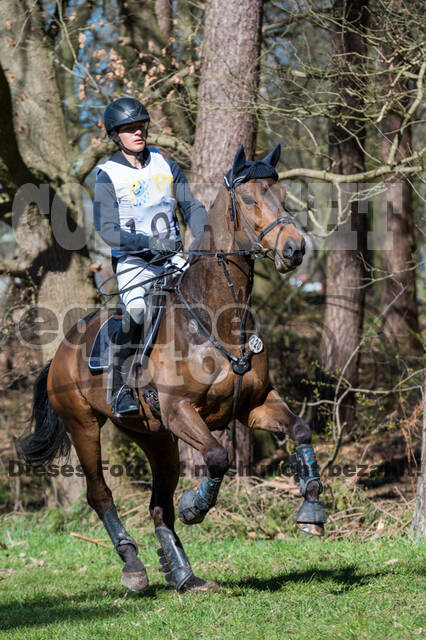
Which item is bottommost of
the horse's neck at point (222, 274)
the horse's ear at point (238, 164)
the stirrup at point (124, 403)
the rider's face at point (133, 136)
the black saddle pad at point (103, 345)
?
the stirrup at point (124, 403)

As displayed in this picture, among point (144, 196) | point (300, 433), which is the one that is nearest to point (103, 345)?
point (144, 196)

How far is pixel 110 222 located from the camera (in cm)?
565

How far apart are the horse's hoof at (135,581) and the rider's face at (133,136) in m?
3.30

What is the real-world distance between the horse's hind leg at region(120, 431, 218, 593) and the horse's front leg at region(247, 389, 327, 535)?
3.79ft

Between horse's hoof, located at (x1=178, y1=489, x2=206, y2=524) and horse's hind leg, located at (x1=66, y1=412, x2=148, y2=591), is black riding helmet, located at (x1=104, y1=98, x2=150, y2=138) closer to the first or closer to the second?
horse's hind leg, located at (x1=66, y1=412, x2=148, y2=591)

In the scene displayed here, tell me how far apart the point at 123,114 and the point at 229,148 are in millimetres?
3415

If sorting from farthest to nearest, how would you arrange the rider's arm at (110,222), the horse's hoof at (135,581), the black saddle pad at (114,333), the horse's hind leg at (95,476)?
the horse's hind leg at (95,476) < the horse's hoof at (135,581) < the rider's arm at (110,222) < the black saddle pad at (114,333)

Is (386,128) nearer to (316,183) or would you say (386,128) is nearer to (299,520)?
(316,183)

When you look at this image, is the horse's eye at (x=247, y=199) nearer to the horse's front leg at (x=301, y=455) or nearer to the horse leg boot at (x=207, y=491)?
the horse's front leg at (x=301, y=455)

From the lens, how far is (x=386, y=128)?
12641 millimetres

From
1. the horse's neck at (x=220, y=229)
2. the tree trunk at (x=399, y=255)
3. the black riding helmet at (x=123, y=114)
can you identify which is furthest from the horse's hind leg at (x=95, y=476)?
the tree trunk at (x=399, y=255)

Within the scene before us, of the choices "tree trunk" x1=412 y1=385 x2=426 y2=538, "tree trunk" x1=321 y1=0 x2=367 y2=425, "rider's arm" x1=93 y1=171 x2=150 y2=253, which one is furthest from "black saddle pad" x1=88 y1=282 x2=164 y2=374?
"tree trunk" x1=321 y1=0 x2=367 y2=425

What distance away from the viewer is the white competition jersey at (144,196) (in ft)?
18.8

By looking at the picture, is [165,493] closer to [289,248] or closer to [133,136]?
[289,248]
